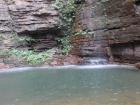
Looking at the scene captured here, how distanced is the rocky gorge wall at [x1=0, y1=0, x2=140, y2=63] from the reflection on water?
8.53ft

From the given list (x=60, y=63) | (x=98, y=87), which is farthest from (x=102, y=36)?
(x=98, y=87)

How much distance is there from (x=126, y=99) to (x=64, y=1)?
13.4 metres

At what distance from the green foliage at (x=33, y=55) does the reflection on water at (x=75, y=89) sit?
417 cm

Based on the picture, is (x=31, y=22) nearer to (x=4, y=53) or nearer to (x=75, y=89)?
(x=4, y=53)

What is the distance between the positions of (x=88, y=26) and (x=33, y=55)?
3558 millimetres

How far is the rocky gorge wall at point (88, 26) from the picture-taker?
14.3 metres

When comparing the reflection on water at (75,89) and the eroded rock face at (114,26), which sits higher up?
the eroded rock face at (114,26)

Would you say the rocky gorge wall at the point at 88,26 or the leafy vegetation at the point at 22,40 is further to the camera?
the leafy vegetation at the point at 22,40

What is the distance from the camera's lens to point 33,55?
57.2 feet

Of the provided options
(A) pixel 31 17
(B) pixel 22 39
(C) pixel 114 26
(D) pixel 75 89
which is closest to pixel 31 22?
(A) pixel 31 17

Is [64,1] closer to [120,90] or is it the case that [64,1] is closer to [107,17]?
[107,17]

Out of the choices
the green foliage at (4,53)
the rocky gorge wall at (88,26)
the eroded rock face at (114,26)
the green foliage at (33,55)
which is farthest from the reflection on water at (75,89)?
the green foliage at (4,53)

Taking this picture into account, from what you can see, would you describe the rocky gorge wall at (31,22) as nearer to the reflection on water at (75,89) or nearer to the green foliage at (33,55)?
the green foliage at (33,55)

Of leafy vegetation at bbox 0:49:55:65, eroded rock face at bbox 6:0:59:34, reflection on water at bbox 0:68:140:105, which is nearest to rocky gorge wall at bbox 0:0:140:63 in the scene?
eroded rock face at bbox 6:0:59:34
